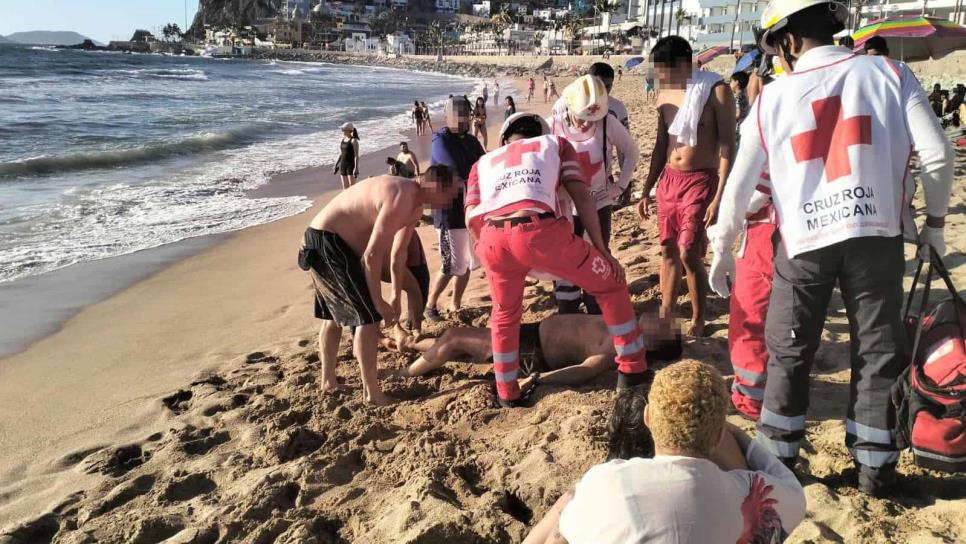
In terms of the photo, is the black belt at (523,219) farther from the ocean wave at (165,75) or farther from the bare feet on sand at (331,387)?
the ocean wave at (165,75)

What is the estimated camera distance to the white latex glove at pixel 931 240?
2.37 m

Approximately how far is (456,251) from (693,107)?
195 centimetres

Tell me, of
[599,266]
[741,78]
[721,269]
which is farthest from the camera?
[741,78]

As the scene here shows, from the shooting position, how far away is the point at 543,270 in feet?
10.3

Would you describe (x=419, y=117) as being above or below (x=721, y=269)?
above

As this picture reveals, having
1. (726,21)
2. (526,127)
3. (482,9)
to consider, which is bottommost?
(526,127)

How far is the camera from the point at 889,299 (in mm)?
2285

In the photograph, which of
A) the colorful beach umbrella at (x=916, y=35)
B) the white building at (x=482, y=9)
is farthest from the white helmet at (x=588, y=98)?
the white building at (x=482, y=9)

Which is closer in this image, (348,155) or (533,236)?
(533,236)

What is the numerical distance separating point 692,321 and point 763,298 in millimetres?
1165

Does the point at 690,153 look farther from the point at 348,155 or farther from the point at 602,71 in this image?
the point at 348,155

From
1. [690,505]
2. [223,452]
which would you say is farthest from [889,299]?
[223,452]

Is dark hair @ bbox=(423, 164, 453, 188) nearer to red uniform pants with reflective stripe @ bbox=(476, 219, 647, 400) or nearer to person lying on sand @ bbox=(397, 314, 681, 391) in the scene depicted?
red uniform pants with reflective stripe @ bbox=(476, 219, 647, 400)

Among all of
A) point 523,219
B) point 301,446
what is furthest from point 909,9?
point 301,446
